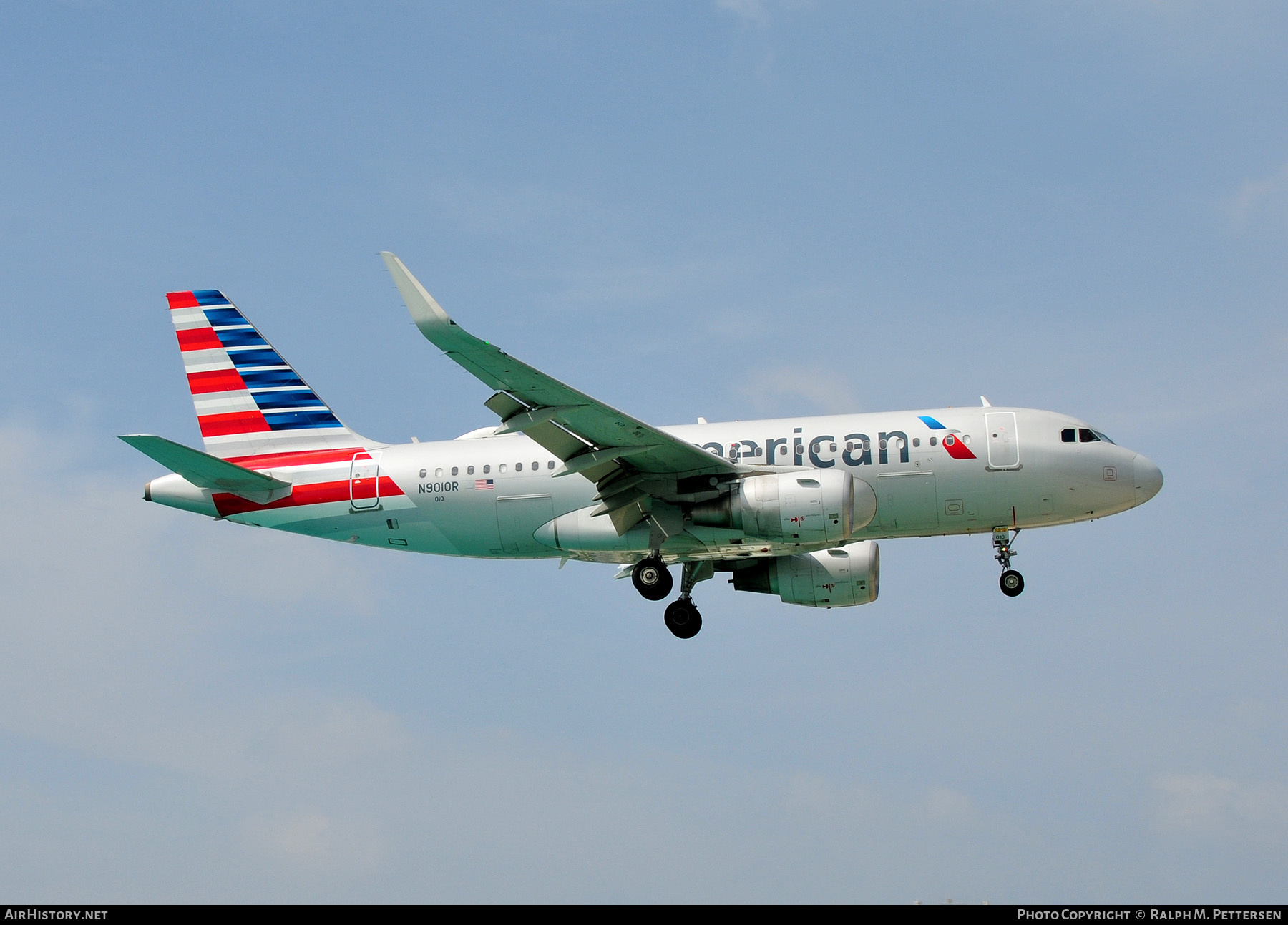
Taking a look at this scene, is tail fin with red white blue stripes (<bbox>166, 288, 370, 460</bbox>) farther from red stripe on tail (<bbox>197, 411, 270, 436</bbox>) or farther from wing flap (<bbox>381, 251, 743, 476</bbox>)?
wing flap (<bbox>381, 251, 743, 476</bbox>)

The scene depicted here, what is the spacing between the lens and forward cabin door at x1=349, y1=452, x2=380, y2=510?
3459 cm

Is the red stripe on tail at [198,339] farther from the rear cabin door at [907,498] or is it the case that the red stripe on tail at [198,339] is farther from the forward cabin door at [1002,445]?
the forward cabin door at [1002,445]

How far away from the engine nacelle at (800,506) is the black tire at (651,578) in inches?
93.9

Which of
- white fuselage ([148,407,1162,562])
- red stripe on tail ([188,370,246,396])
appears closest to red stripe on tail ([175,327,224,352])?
red stripe on tail ([188,370,246,396])

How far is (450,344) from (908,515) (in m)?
12.1

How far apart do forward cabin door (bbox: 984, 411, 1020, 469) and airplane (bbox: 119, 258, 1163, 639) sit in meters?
0.04

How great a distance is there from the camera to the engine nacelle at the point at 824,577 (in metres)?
36.4

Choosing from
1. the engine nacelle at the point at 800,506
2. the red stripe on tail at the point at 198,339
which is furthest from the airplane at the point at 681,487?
the red stripe on tail at the point at 198,339

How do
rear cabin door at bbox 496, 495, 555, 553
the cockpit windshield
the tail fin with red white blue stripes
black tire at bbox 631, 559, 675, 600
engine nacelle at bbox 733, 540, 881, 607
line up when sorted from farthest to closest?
the tail fin with red white blue stripes
engine nacelle at bbox 733, 540, 881, 607
rear cabin door at bbox 496, 495, 555, 553
black tire at bbox 631, 559, 675, 600
the cockpit windshield
